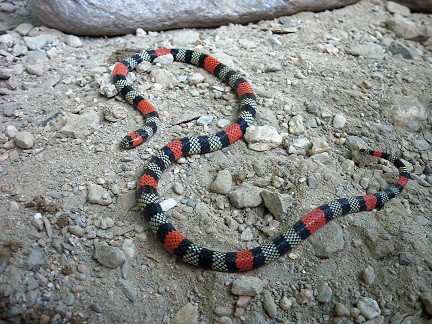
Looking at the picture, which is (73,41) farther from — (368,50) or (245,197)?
(368,50)

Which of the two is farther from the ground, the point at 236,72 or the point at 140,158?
the point at 236,72

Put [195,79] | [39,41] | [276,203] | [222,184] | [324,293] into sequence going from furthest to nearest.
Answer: [39,41] → [195,79] → [222,184] → [276,203] → [324,293]

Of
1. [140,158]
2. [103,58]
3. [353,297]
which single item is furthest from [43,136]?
[353,297]

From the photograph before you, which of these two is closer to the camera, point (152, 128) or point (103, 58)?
point (152, 128)

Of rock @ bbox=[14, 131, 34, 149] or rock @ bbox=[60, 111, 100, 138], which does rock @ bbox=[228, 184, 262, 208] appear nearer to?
rock @ bbox=[60, 111, 100, 138]

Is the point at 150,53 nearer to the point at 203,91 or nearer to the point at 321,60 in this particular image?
the point at 203,91

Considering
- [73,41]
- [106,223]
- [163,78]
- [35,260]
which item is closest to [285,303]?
[106,223]
